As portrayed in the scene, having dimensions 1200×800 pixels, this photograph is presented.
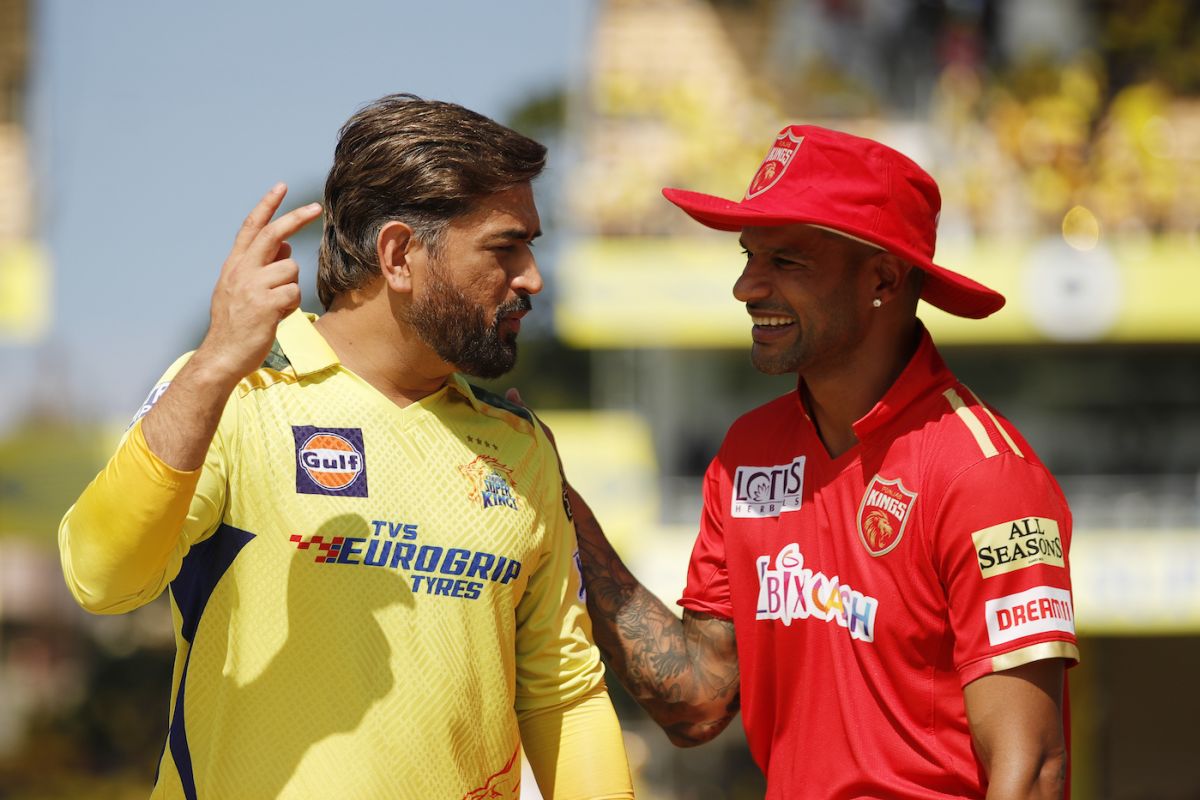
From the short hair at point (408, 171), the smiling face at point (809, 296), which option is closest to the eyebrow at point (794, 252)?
the smiling face at point (809, 296)

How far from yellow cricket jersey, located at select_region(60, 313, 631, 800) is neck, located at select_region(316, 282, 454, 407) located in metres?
0.05

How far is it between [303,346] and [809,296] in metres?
1.03

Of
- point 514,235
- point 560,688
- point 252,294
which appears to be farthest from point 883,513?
point 252,294

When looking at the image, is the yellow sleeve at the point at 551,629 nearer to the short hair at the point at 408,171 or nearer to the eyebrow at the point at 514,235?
the eyebrow at the point at 514,235

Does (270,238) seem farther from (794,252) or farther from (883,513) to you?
(883,513)

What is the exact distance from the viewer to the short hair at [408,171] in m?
2.90

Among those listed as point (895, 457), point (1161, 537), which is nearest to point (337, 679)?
point (895, 457)

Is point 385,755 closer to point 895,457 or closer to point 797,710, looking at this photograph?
point 797,710

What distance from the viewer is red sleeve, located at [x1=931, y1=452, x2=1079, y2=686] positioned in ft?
9.00

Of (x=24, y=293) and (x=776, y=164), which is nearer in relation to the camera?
(x=776, y=164)

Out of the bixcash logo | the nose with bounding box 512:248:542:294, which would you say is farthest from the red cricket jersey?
the nose with bounding box 512:248:542:294

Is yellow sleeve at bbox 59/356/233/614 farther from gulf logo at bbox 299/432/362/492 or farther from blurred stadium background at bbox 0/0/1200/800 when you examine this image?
blurred stadium background at bbox 0/0/1200/800

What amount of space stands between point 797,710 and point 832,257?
934 mm

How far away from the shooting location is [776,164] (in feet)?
10.3
